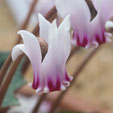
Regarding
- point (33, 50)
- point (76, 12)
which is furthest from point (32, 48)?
point (76, 12)

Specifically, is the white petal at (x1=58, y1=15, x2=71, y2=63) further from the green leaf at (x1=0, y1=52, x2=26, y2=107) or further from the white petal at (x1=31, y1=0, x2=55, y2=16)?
the white petal at (x1=31, y1=0, x2=55, y2=16)

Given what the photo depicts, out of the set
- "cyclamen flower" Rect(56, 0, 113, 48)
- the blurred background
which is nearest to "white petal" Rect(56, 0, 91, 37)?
"cyclamen flower" Rect(56, 0, 113, 48)

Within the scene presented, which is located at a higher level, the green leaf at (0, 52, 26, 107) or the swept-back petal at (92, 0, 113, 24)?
the swept-back petal at (92, 0, 113, 24)

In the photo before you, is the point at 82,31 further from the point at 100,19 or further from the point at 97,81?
the point at 97,81

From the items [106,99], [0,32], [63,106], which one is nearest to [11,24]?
[0,32]

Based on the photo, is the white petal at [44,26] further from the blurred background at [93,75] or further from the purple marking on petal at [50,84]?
the blurred background at [93,75]

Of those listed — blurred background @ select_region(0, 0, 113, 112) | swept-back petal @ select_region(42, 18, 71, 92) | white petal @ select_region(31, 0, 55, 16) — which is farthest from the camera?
blurred background @ select_region(0, 0, 113, 112)

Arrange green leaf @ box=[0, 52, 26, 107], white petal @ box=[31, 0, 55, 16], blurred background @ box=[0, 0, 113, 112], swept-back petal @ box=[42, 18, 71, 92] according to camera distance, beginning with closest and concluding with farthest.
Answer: swept-back petal @ box=[42, 18, 71, 92] → green leaf @ box=[0, 52, 26, 107] → white petal @ box=[31, 0, 55, 16] → blurred background @ box=[0, 0, 113, 112]
